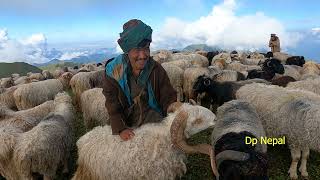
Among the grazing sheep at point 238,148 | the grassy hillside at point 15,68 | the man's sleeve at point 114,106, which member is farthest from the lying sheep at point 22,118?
the grassy hillside at point 15,68

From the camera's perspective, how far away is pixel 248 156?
4.73 meters

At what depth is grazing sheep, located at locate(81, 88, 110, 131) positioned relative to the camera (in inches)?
386

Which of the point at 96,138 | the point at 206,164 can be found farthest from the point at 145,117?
the point at 206,164

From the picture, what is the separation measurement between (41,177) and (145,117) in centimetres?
295

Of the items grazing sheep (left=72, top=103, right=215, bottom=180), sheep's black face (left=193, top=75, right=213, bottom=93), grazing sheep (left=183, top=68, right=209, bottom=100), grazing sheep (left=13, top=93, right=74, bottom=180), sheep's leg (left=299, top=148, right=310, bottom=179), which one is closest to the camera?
grazing sheep (left=72, top=103, right=215, bottom=180)

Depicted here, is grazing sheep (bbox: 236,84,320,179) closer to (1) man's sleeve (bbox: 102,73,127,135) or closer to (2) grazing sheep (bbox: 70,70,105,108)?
(1) man's sleeve (bbox: 102,73,127,135)

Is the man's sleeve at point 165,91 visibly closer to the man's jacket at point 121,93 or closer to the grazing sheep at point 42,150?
the man's jacket at point 121,93

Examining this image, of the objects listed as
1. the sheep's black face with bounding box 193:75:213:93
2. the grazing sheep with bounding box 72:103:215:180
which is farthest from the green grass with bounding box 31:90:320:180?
the sheep's black face with bounding box 193:75:213:93

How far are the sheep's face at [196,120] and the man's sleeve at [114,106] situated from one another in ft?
3.20

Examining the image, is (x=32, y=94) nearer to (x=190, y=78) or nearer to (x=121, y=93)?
(x=190, y=78)

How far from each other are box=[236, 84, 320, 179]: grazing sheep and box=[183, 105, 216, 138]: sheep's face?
2.36 metres

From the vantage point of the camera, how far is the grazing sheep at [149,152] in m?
5.19

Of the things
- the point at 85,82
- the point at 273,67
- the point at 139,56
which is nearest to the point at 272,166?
the point at 139,56

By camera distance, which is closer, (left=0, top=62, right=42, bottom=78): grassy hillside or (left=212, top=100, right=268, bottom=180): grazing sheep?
(left=212, top=100, right=268, bottom=180): grazing sheep
